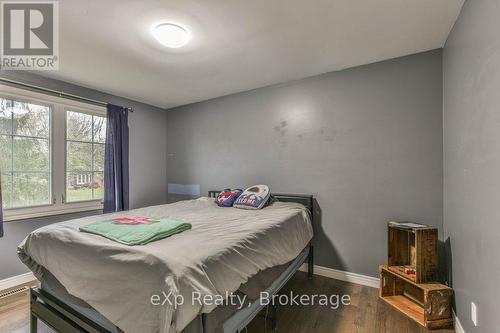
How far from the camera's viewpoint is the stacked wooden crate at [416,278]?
1903 mm

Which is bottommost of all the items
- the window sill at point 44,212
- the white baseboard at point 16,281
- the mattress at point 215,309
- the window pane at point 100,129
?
the white baseboard at point 16,281

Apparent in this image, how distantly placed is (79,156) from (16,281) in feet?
5.05

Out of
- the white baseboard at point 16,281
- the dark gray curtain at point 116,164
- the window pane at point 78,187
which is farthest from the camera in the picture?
the dark gray curtain at point 116,164

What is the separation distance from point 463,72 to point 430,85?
653 millimetres

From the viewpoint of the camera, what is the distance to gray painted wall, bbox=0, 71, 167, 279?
286 cm

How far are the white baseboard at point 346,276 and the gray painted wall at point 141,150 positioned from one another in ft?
9.06

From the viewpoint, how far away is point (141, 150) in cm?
400

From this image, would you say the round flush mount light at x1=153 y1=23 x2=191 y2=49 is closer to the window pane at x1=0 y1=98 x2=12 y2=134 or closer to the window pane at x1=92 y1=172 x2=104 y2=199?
the window pane at x1=0 y1=98 x2=12 y2=134

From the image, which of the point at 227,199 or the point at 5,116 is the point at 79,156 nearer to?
the point at 5,116

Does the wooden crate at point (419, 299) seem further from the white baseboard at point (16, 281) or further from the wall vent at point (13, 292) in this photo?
the white baseboard at point (16, 281)

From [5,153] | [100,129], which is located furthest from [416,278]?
[5,153]

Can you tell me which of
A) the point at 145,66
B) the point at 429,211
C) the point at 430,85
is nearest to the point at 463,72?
the point at 430,85

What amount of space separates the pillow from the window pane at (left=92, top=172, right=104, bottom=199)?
2057 millimetres

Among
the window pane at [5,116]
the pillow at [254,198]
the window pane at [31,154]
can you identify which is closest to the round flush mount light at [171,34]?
the pillow at [254,198]
